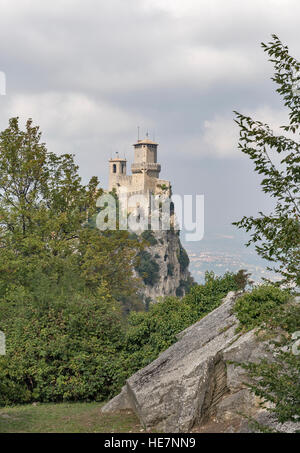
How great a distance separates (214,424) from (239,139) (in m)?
5.61

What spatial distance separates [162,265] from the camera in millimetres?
116375

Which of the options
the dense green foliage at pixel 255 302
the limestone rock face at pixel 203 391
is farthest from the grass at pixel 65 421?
the dense green foliage at pixel 255 302

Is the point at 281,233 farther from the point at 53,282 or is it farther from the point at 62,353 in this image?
the point at 53,282

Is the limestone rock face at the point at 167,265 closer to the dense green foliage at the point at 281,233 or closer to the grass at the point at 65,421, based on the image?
the grass at the point at 65,421

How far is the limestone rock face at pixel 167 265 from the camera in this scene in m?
116

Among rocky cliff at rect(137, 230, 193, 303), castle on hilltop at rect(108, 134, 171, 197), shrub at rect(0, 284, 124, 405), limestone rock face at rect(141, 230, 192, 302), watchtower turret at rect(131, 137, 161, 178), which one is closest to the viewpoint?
shrub at rect(0, 284, 124, 405)

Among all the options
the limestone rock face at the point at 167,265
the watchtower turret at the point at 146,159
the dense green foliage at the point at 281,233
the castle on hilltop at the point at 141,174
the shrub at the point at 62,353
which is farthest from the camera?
the watchtower turret at the point at 146,159

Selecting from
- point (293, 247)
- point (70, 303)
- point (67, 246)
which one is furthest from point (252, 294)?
point (67, 246)

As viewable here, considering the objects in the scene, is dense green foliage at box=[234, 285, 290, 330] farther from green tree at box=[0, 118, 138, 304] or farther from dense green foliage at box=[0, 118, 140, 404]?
green tree at box=[0, 118, 138, 304]

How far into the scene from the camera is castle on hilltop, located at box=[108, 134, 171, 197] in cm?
12325

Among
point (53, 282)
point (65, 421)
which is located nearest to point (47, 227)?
point (53, 282)

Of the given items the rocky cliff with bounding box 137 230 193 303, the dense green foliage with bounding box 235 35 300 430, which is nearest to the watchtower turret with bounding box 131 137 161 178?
the rocky cliff with bounding box 137 230 193 303

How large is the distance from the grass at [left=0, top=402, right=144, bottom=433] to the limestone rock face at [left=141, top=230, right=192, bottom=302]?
324 ft
